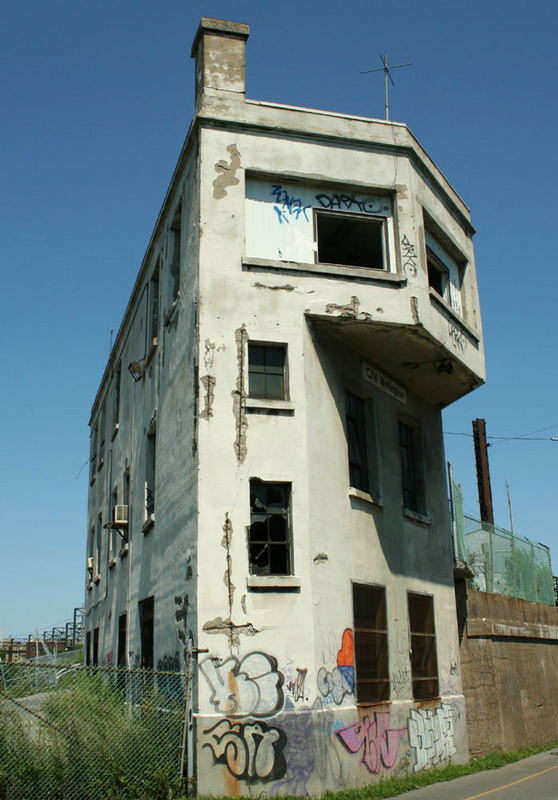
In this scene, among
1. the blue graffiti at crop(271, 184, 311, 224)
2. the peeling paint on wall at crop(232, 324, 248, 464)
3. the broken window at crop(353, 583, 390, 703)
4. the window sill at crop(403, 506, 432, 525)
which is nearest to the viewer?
the peeling paint on wall at crop(232, 324, 248, 464)

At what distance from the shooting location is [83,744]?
995cm

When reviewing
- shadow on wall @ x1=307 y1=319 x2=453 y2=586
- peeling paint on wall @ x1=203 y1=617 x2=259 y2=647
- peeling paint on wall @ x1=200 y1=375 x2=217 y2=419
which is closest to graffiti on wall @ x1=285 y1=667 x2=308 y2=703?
peeling paint on wall @ x1=203 y1=617 x2=259 y2=647

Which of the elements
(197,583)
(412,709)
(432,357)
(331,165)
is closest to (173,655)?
(197,583)

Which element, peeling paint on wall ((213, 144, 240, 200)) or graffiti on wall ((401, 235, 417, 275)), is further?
graffiti on wall ((401, 235, 417, 275))

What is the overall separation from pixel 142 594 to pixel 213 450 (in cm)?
502

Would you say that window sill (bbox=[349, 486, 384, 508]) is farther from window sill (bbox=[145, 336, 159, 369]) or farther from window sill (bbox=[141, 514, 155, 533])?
window sill (bbox=[145, 336, 159, 369])

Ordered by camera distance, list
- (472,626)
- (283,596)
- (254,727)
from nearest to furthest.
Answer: (254,727) → (283,596) → (472,626)

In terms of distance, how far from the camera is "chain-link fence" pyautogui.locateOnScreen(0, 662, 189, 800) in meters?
9.54

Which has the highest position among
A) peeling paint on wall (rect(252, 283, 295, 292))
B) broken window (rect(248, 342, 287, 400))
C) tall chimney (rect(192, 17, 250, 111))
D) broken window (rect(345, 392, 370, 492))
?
tall chimney (rect(192, 17, 250, 111))

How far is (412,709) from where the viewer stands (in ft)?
45.0

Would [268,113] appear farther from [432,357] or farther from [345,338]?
[432,357]

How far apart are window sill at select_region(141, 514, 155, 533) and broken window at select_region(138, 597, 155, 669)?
1342 mm

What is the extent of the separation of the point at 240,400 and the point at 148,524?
4223 millimetres

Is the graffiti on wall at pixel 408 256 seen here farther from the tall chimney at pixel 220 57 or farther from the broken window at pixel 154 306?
the broken window at pixel 154 306
